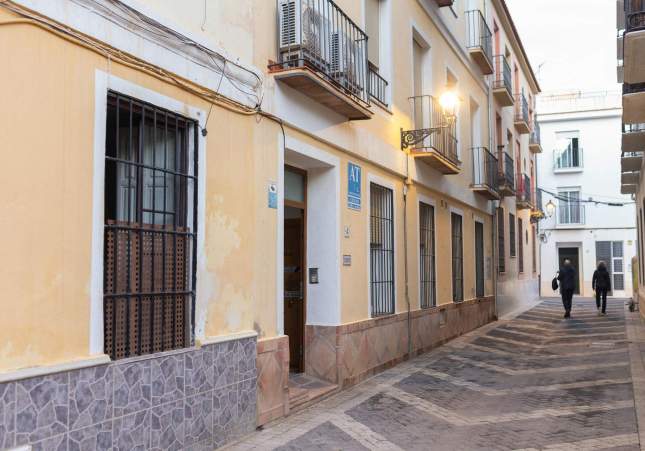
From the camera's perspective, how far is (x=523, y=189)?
23547mm

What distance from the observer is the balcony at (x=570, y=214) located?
31.6 meters

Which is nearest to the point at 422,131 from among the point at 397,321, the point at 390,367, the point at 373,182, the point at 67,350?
the point at 373,182

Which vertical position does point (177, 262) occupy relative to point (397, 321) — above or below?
above

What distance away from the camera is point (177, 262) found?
17.7 ft

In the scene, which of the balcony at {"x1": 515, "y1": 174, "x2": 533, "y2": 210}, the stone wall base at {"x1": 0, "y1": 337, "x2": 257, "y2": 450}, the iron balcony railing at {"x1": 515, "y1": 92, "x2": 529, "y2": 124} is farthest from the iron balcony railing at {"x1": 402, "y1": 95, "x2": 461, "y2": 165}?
the iron balcony railing at {"x1": 515, "y1": 92, "x2": 529, "y2": 124}

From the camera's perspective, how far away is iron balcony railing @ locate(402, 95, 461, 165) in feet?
34.9

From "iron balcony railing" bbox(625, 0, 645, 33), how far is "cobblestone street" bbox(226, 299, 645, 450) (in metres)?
4.36

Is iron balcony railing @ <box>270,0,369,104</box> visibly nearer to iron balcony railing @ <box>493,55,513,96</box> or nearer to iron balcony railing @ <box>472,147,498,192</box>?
iron balcony railing @ <box>472,147,498,192</box>

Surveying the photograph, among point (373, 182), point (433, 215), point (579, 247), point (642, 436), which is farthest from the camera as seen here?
point (579, 247)

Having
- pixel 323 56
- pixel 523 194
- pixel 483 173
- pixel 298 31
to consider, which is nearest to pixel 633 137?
pixel 483 173

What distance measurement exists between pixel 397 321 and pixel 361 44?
4.23m

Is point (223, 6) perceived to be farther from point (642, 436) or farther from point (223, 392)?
point (642, 436)

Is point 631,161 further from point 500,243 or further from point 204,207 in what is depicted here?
point 204,207

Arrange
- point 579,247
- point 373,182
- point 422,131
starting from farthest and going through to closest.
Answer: point 579,247, point 422,131, point 373,182
